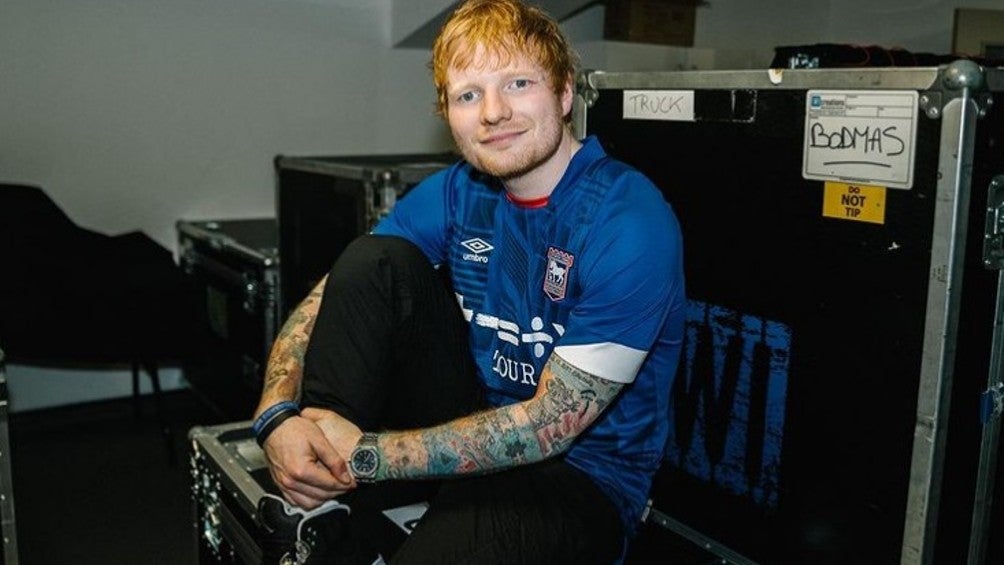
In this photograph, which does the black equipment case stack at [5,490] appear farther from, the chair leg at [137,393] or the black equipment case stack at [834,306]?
the chair leg at [137,393]

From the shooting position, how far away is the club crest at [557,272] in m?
1.33

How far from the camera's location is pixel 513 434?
1.25m

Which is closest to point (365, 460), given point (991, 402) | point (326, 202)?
point (991, 402)

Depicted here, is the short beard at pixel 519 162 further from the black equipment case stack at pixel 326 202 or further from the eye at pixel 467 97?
the black equipment case stack at pixel 326 202

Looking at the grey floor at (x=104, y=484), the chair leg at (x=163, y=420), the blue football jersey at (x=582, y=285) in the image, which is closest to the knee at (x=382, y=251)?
the blue football jersey at (x=582, y=285)

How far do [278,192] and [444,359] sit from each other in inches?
56.8


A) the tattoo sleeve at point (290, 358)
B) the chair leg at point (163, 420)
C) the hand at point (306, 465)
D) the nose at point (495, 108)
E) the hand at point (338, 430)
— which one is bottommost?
the chair leg at point (163, 420)

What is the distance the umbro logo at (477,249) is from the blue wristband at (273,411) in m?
0.37

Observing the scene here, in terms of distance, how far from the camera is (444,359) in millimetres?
1425

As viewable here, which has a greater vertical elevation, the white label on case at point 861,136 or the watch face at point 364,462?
the white label on case at point 861,136

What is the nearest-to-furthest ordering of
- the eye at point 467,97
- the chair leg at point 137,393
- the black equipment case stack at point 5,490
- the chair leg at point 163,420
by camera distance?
1. the eye at point 467,97
2. the black equipment case stack at point 5,490
3. the chair leg at point 163,420
4. the chair leg at point 137,393

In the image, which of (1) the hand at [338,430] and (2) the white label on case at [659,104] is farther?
(2) the white label on case at [659,104]

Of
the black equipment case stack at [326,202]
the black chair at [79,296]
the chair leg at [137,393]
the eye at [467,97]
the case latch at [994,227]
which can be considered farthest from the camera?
the chair leg at [137,393]

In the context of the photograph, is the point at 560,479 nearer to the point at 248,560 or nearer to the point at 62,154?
the point at 248,560
